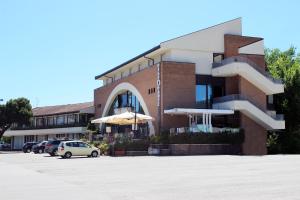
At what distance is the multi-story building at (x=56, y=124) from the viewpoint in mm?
68125

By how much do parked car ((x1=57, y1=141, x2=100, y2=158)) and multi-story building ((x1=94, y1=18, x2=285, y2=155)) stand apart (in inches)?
310

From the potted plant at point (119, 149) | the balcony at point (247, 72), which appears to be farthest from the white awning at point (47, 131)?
the potted plant at point (119, 149)

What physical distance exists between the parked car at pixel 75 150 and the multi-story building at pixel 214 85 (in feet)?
25.8

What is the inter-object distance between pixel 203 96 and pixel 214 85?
1.68 m

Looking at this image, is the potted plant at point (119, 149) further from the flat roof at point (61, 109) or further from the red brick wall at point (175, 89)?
the flat roof at point (61, 109)

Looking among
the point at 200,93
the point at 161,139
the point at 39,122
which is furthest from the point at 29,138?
the point at 161,139

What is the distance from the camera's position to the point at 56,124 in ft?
247

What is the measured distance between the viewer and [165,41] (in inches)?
1690

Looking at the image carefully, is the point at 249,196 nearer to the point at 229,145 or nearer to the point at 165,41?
the point at 229,145

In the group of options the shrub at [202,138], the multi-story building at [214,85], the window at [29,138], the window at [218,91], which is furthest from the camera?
the window at [29,138]

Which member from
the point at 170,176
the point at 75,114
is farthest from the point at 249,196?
the point at 75,114

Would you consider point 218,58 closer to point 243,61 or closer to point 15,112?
point 243,61

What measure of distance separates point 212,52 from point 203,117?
787 centimetres

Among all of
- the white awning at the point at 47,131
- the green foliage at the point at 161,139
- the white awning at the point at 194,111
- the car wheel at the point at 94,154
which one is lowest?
the car wheel at the point at 94,154
